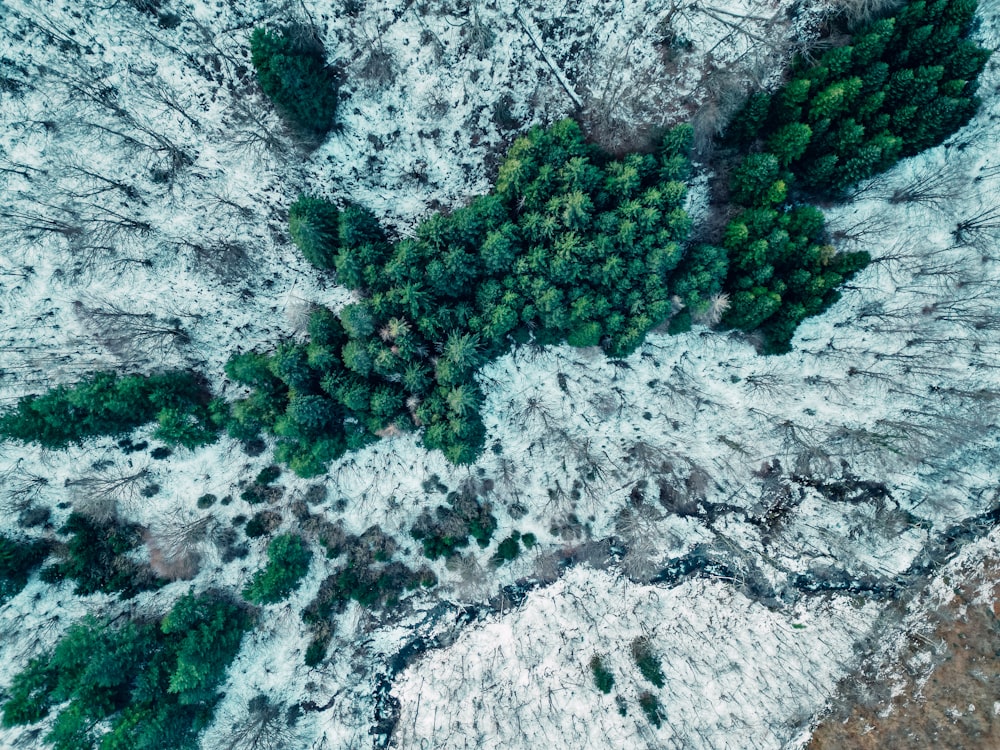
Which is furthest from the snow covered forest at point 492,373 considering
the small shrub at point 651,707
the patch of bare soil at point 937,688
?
the patch of bare soil at point 937,688

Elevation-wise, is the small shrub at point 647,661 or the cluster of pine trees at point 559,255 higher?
the cluster of pine trees at point 559,255

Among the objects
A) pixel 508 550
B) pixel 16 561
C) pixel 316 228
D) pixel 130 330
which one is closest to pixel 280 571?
pixel 508 550

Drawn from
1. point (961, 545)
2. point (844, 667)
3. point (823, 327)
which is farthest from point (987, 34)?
point (844, 667)

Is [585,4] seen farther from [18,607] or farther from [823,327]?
[18,607]

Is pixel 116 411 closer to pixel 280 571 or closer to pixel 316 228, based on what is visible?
pixel 280 571

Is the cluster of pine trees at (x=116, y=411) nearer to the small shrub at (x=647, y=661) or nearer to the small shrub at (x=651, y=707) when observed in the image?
the small shrub at (x=647, y=661)
